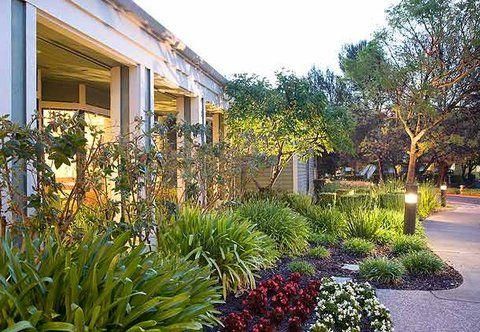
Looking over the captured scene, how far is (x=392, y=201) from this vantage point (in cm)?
1200

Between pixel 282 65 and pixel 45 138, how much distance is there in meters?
8.96

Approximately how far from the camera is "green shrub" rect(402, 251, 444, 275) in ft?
20.2

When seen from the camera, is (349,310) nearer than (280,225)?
Yes

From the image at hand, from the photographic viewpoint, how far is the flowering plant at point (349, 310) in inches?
155

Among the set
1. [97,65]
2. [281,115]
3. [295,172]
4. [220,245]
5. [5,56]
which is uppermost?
[97,65]

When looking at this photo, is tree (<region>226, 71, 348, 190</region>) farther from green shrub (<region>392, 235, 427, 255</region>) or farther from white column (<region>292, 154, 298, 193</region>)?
green shrub (<region>392, 235, 427, 255</region>)

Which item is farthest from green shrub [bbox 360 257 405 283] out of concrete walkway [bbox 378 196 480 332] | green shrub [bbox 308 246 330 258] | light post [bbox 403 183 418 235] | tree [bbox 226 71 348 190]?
tree [bbox 226 71 348 190]

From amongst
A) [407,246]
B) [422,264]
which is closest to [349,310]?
[422,264]

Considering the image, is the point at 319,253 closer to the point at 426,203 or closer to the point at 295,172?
the point at 295,172

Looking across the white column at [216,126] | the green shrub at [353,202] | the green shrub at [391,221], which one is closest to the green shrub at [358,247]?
the green shrub at [391,221]

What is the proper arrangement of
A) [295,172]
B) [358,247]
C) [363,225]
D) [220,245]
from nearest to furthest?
[220,245] → [358,247] → [363,225] → [295,172]

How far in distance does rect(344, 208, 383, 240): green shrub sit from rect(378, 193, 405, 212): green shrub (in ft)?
8.64

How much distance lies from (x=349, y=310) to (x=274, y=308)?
2.09 feet

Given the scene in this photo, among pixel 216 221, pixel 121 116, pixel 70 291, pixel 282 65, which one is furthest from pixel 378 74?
pixel 70 291
